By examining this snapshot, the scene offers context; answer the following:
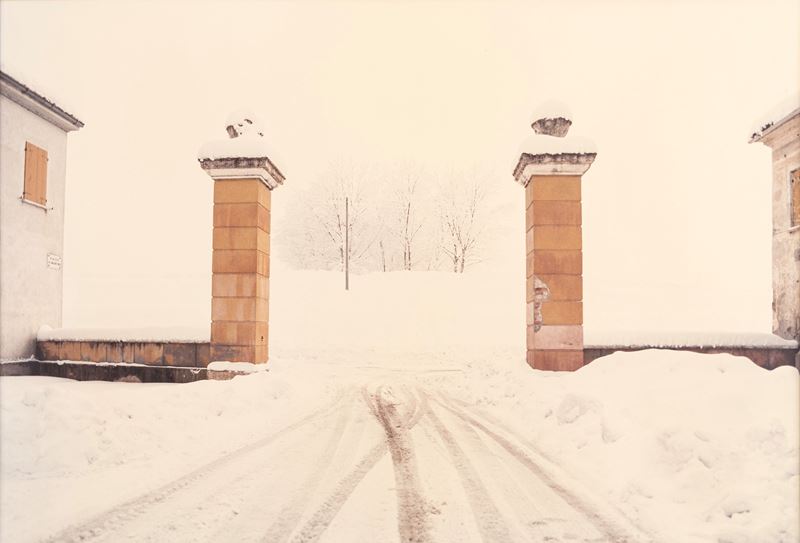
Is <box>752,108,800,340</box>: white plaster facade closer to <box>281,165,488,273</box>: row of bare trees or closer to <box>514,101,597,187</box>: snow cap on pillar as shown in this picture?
<box>514,101,597,187</box>: snow cap on pillar

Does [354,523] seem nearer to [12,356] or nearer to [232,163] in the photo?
[232,163]

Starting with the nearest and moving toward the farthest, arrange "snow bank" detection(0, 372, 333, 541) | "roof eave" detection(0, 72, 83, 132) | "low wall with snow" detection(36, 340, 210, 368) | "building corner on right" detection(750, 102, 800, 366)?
"snow bank" detection(0, 372, 333, 541) → "building corner on right" detection(750, 102, 800, 366) → "low wall with snow" detection(36, 340, 210, 368) → "roof eave" detection(0, 72, 83, 132)

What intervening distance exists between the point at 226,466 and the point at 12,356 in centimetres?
839

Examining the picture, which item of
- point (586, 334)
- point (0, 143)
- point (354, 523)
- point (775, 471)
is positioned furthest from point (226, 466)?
point (0, 143)

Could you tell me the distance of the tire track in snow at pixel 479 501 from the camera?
3151mm

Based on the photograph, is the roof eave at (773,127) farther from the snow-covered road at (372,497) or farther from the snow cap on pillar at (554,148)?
the snow-covered road at (372,497)

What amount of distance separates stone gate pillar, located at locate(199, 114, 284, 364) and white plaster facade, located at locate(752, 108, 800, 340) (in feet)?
30.8

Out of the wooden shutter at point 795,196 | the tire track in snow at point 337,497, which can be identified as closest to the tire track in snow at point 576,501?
the tire track in snow at point 337,497

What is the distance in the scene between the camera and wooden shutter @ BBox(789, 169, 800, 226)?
865 centimetres

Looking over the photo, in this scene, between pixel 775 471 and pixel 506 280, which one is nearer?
pixel 775 471

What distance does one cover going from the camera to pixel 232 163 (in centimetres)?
888

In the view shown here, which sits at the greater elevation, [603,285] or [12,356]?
[603,285]

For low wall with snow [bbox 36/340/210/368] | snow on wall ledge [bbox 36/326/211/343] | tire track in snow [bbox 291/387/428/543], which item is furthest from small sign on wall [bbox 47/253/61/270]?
tire track in snow [bbox 291/387/428/543]

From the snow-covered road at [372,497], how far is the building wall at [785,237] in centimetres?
653
